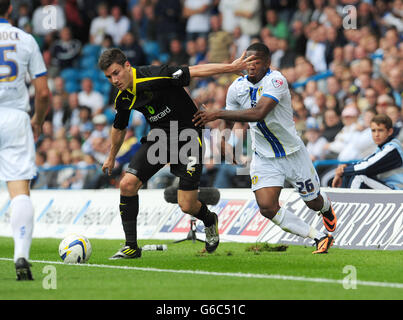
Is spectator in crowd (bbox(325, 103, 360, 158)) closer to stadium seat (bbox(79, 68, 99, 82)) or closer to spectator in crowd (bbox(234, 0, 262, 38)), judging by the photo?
spectator in crowd (bbox(234, 0, 262, 38))

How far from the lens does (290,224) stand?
936 cm

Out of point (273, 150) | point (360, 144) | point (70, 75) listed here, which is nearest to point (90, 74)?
point (70, 75)

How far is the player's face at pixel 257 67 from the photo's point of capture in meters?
9.05

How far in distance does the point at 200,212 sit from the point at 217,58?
31.2 feet

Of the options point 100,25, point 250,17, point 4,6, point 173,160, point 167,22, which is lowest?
point 173,160

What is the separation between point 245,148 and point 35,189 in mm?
4709

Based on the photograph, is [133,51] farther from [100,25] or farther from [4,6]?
[4,6]

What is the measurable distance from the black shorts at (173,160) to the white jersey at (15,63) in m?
2.22

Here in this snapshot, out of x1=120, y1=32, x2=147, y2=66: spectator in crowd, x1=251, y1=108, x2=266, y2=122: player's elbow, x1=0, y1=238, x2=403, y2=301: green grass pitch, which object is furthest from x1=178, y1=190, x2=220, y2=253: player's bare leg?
x1=120, y1=32, x2=147, y2=66: spectator in crowd

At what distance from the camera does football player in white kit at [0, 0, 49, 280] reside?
273 inches

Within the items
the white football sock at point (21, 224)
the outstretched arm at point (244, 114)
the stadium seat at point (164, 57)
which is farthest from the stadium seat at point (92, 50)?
the white football sock at point (21, 224)

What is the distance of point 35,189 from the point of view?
16.4 m
